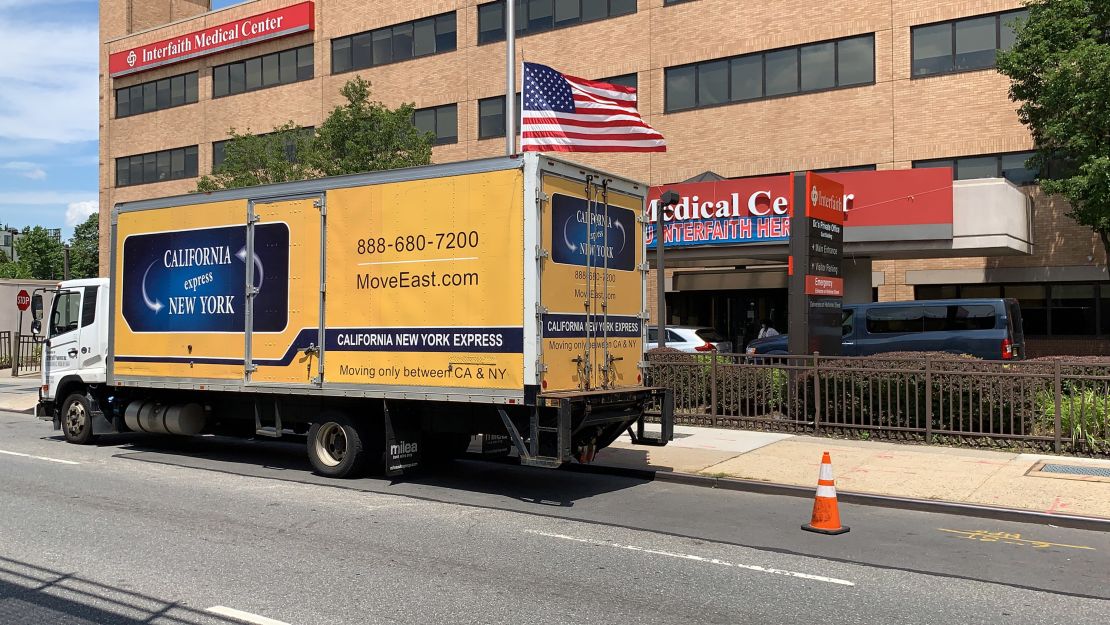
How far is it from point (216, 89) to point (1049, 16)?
110ft

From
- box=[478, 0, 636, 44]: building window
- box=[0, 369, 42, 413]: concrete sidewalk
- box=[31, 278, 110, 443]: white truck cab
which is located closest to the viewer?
box=[31, 278, 110, 443]: white truck cab

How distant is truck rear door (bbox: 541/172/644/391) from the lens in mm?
9602

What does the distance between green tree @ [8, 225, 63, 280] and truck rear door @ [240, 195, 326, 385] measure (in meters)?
81.4

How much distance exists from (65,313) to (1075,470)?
14.0m

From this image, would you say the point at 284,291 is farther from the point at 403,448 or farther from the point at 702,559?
the point at 702,559

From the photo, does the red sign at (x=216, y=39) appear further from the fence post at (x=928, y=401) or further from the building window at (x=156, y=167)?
the fence post at (x=928, y=401)

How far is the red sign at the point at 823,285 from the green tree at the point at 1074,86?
7.36 metres

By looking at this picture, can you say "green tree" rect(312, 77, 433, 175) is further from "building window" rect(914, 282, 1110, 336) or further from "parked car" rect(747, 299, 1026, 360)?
"building window" rect(914, 282, 1110, 336)

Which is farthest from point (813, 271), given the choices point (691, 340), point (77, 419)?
point (77, 419)

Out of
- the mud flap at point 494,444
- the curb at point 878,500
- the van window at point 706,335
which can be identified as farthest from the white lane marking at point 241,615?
the van window at point 706,335

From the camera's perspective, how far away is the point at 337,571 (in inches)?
265

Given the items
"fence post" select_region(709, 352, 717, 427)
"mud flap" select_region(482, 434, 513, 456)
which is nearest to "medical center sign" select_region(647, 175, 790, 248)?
"fence post" select_region(709, 352, 717, 427)

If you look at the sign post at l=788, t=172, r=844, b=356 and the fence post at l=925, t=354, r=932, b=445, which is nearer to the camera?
the fence post at l=925, t=354, r=932, b=445

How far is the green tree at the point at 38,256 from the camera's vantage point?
Answer: 82812 mm
